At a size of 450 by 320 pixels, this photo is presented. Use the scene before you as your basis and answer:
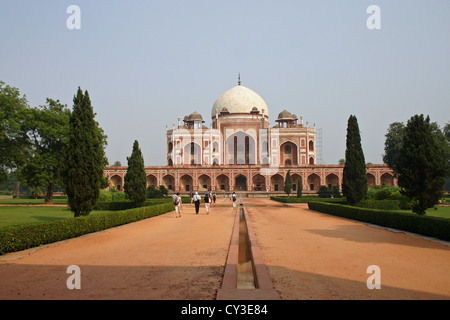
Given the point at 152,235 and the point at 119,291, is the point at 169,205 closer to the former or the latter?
the point at 152,235

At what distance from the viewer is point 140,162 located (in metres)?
19.4

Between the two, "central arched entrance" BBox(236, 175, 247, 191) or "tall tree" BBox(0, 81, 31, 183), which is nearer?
"tall tree" BBox(0, 81, 31, 183)

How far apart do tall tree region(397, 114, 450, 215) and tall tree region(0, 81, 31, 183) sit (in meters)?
22.6

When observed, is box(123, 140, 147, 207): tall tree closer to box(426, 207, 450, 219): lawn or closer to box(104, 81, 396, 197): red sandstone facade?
box(426, 207, 450, 219): lawn

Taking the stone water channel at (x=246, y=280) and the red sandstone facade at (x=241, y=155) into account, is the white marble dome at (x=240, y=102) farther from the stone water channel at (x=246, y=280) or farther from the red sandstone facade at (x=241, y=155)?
the stone water channel at (x=246, y=280)

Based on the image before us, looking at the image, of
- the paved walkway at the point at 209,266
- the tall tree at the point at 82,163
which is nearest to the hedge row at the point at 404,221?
the paved walkway at the point at 209,266

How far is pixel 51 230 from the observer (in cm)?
836

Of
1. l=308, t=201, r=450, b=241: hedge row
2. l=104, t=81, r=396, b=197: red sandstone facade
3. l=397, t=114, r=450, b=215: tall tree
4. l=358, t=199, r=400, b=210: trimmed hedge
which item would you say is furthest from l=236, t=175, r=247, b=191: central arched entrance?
l=397, t=114, r=450, b=215: tall tree

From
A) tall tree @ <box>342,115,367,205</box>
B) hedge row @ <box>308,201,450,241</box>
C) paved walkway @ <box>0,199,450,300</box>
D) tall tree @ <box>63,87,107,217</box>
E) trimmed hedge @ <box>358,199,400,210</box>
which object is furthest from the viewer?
trimmed hedge @ <box>358,199,400,210</box>

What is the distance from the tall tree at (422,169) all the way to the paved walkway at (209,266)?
2566 millimetres

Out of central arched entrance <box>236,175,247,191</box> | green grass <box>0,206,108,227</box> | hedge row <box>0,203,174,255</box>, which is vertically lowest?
green grass <box>0,206,108,227</box>

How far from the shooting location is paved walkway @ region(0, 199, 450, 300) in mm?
4273
